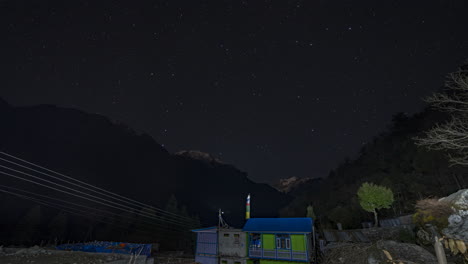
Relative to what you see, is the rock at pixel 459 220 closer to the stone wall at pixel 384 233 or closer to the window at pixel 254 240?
the stone wall at pixel 384 233

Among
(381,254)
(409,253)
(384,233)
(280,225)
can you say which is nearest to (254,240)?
(280,225)

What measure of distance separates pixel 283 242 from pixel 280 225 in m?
1.80

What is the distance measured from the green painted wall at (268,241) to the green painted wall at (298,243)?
6.87ft

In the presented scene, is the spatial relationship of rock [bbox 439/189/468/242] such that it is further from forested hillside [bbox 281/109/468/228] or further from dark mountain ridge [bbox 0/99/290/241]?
dark mountain ridge [bbox 0/99/290/241]

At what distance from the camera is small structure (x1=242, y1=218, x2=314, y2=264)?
2366 centimetres

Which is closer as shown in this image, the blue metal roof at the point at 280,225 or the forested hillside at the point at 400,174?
the blue metal roof at the point at 280,225

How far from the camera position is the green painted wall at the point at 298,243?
23.6m

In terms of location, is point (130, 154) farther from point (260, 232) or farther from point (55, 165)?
point (260, 232)

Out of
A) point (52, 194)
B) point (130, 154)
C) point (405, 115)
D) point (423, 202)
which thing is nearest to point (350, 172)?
point (405, 115)

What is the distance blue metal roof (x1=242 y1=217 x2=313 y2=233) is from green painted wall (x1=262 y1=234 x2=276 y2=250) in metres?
0.62

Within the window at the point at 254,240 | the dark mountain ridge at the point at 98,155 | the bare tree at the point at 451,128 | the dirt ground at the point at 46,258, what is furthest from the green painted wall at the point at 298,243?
the dark mountain ridge at the point at 98,155

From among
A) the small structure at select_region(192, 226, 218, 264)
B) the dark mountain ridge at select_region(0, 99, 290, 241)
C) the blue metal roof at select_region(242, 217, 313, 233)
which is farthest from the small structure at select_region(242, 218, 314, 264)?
the dark mountain ridge at select_region(0, 99, 290, 241)

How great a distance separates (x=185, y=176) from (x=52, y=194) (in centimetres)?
11341

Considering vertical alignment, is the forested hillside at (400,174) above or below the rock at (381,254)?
above
